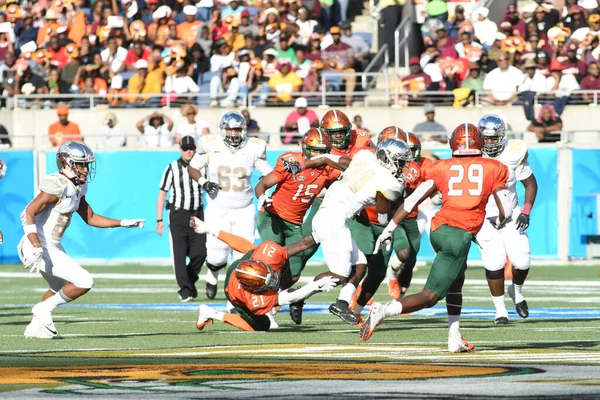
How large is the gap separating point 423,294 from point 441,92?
44.1ft

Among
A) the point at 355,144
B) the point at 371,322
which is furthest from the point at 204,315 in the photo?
the point at 355,144

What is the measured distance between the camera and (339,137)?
12062mm

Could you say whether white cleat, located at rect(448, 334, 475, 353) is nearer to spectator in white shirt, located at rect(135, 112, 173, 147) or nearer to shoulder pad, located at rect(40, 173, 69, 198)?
shoulder pad, located at rect(40, 173, 69, 198)

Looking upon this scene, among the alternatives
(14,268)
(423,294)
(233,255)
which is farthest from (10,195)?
(423,294)

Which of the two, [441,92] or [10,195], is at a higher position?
[441,92]

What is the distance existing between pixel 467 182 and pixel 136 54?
53.7 ft

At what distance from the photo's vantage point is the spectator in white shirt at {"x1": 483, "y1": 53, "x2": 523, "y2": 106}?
22.5 m

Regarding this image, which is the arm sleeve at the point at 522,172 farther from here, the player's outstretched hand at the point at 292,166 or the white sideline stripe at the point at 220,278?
the white sideline stripe at the point at 220,278

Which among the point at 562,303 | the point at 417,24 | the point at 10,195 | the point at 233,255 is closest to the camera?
the point at 562,303

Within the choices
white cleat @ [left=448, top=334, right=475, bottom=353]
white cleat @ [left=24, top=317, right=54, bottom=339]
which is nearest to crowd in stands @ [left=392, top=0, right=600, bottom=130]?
white cleat @ [left=24, top=317, right=54, bottom=339]

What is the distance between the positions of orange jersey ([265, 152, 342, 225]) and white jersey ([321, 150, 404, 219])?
2.57 feet

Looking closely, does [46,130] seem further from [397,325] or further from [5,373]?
[5,373]

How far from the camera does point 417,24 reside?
25047 mm

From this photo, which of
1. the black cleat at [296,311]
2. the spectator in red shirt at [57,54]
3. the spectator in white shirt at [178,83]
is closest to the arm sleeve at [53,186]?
the black cleat at [296,311]
